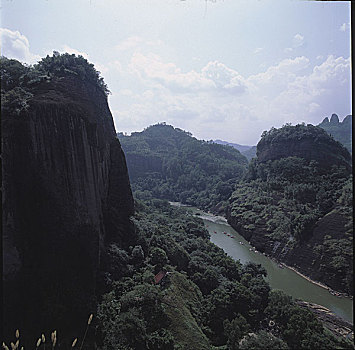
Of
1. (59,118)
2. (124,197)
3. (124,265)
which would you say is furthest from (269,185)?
(59,118)

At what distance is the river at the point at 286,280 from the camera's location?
1338cm

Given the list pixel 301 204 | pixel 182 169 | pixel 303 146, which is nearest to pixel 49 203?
pixel 301 204

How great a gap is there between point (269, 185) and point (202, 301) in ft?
62.5

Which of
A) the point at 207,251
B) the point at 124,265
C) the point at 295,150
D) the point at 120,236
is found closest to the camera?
the point at 124,265

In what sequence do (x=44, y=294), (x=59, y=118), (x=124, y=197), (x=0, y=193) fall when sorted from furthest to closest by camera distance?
(x=124, y=197) → (x=59, y=118) → (x=44, y=294) → (x=0, y=193)

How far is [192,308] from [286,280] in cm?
885

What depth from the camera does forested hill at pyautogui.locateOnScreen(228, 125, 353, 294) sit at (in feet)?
52.3

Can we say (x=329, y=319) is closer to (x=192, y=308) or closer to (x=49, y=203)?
(x=192, y=308)

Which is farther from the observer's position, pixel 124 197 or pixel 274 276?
pixel 274 276

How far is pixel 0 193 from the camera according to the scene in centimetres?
648

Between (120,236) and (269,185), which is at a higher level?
(269,185)

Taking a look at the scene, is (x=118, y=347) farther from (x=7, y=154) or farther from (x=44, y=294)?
(x=7, y=154)

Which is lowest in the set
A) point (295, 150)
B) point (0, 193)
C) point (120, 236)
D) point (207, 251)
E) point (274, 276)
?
point (274, 276)

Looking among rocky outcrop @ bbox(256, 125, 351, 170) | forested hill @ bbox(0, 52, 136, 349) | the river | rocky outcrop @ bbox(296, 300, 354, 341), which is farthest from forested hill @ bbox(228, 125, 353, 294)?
forested hill @ bbox(0, 52, 136, 349)
